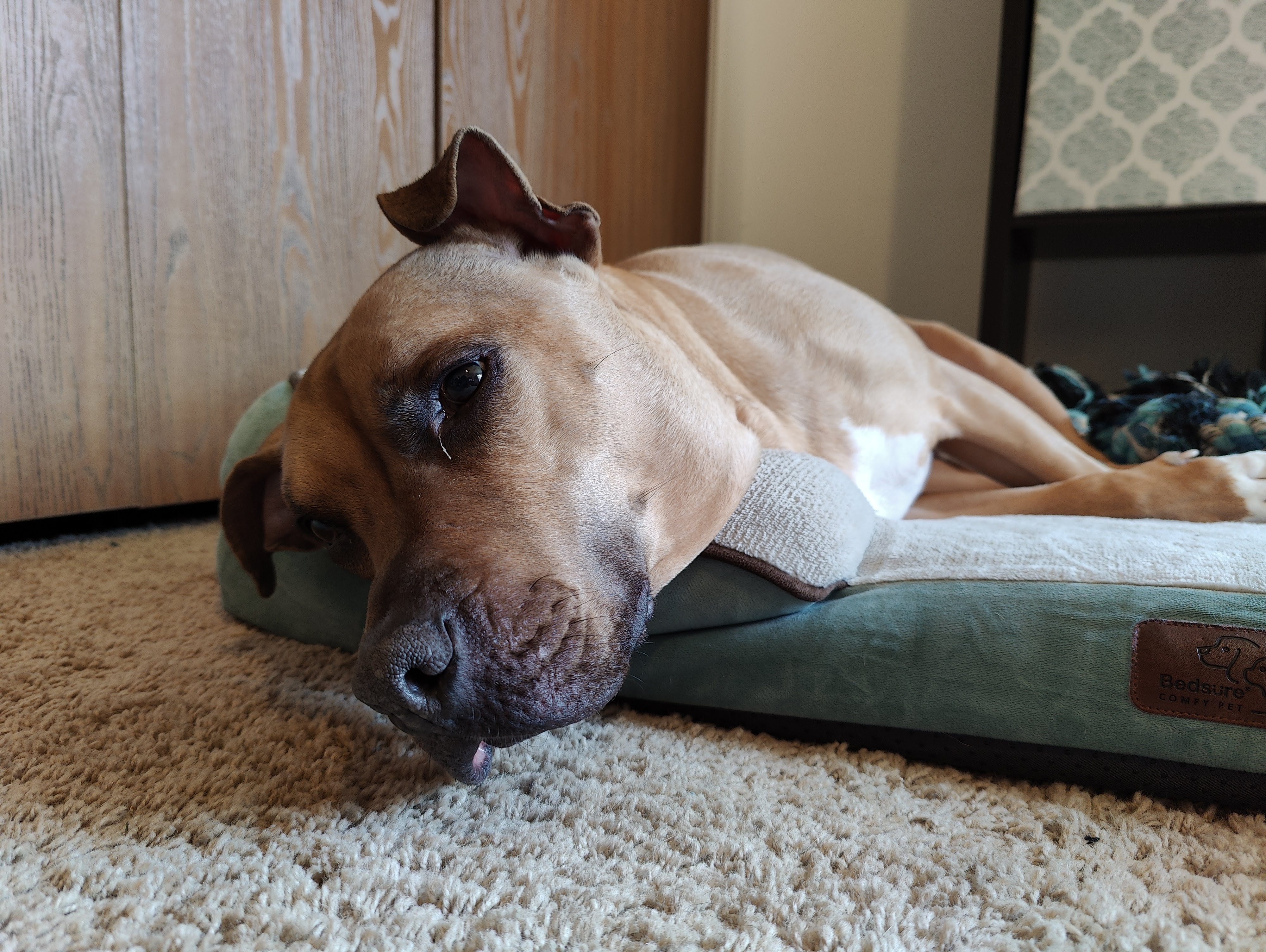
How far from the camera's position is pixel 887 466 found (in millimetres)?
2074

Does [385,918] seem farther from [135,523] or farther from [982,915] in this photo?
[135,523]

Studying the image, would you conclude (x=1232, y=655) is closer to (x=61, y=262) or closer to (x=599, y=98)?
(x=61, y=262)

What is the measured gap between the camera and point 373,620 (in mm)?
1131

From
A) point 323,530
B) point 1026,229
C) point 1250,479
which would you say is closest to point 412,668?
point 323,530

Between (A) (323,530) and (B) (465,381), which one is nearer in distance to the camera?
(B) (465,381)

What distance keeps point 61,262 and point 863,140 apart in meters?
3.55

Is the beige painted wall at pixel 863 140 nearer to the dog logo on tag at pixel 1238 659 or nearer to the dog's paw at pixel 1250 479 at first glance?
the dog's paw at pixel 1250 479

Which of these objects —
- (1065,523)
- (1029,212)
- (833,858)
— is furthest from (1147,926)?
(1029,212)

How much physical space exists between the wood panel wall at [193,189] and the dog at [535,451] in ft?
4.13

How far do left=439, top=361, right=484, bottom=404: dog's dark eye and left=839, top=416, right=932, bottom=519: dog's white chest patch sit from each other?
3.03 ft

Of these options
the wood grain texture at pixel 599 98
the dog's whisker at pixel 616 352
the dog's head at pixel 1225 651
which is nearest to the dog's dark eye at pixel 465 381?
the dog's whisker at pixel 616 352

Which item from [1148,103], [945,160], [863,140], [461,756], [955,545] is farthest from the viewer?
[863,140]

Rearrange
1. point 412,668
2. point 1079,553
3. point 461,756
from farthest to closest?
point 1079,553 < point 461,756 < point 412,668

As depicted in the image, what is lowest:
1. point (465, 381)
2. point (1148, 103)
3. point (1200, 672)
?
point (1200, 672)
